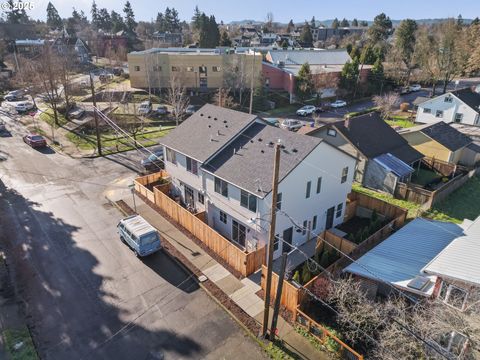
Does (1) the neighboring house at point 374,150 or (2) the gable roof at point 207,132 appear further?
(1) the neighboring house at point 374,150

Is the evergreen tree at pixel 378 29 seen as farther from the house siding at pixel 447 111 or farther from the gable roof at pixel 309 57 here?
the house siding at pixel 447 111

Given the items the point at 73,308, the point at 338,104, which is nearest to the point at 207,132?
the point at 73,308

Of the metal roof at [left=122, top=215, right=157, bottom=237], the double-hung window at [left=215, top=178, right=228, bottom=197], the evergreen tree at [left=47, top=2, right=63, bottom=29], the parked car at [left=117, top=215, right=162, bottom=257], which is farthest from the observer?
the evergreen tree at [left=47, top=2, right=63, bottom=29]

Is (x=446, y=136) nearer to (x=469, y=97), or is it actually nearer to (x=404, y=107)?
(x=469, y=97)

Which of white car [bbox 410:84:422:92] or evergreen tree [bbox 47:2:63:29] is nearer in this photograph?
white car [bbox 410:84:422:92]

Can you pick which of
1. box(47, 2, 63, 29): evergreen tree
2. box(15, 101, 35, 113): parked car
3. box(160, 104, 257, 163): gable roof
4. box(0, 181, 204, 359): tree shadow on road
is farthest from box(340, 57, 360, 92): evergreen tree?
box(47, 2, 63, 29): evergreen tree

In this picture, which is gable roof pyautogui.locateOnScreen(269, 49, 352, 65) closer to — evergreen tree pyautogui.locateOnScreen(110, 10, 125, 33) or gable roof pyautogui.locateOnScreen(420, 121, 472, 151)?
gable roof pyautogui.locateOnScreen(420, 121, 472, 151)

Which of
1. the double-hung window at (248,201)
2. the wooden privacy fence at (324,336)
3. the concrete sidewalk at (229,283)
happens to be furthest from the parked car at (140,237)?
the wooden privacy fence at (324,336)
